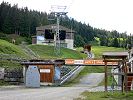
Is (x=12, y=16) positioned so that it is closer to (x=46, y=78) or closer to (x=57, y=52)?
(x=57, y=52)

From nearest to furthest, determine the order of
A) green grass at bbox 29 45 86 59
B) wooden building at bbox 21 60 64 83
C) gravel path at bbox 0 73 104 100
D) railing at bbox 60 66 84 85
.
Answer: gravel path at bbox 0 73 104 100
wooden building at bbox 21 60 64 83
railing at bbox 60 66 84 85
green grass at bbox 29 45 86 59

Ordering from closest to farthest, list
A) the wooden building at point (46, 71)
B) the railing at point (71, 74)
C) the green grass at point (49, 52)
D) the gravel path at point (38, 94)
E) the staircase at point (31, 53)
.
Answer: the gravel path at point (38, 94) → the wooden building at point (46, 71) → the railing at point (71, 74) → the staircase at point (31, 53) → the green grass at point (49, 52)

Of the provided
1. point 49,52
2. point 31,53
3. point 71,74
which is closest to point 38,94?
point 71,74

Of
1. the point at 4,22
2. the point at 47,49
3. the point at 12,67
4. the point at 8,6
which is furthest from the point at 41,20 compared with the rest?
the point at 12,67

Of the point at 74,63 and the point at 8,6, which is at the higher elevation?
the point at 8,6

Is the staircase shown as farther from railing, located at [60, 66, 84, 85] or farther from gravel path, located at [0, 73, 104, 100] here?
gravel path, located at [0, 73, 104, 100]

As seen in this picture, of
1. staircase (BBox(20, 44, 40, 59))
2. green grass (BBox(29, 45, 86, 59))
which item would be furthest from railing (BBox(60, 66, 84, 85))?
green grass (BBox(29, 45, 86, 59))

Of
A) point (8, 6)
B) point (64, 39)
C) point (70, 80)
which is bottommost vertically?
point (70, 80)

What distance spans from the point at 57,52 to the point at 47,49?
8082 millimetres

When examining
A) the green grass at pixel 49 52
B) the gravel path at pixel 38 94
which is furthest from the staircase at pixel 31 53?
the gravel path at pixel 38 94

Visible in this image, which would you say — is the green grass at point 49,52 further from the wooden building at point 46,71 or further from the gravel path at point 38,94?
the gravel path at point 38,94

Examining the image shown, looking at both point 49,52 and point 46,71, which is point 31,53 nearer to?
point 49,52

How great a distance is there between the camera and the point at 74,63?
68688mm

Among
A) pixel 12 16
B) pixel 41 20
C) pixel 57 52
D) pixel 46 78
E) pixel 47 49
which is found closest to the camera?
pixel 46 78
